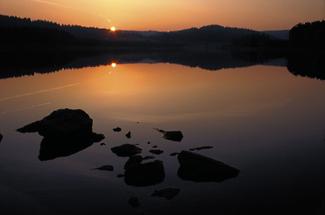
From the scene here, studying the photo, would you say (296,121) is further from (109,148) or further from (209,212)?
(209,212)

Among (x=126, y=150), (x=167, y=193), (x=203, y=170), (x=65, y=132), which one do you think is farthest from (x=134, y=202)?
(x=65, y=132)

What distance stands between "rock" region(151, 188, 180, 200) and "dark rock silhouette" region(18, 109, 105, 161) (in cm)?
791

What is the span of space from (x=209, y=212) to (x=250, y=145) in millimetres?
8967

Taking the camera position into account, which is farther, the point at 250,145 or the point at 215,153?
the point at 250,145

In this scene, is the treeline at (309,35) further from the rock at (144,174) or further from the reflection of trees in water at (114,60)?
the rock at (144,174)

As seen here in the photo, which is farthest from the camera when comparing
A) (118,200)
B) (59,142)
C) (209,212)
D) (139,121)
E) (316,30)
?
(316,30)

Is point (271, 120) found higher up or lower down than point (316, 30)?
lower down

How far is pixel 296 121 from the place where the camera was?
92.9ft

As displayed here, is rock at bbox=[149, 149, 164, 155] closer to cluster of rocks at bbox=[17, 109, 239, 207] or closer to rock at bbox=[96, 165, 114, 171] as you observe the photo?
cluster of rocks at bbox=[17, 109, 239, 207]

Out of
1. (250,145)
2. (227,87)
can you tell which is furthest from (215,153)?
(227,87)

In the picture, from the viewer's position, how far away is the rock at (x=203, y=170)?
54.0 ft

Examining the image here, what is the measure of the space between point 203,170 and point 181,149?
447 centimetres

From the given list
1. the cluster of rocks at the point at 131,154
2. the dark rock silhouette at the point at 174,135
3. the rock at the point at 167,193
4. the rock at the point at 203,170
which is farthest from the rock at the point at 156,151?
the rock at the point at 167,193

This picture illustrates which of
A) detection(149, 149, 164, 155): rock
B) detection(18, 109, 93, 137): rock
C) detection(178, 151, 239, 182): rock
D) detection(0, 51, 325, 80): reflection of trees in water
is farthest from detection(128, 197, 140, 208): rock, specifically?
detection(0, 51, 325, 80): reflection of trees in water
